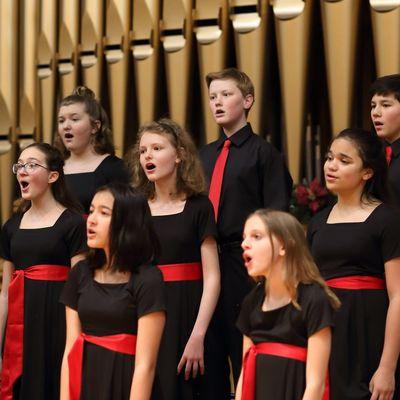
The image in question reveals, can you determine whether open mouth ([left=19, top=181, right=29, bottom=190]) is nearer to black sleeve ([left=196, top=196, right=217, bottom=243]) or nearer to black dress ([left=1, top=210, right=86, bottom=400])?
black dress ([left=1, top=210, right=86, bottom=400])

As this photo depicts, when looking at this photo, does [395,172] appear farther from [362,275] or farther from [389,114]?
[362,275]

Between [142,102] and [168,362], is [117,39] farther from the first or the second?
[168,362]

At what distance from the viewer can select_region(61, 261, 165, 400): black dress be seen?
3.06m

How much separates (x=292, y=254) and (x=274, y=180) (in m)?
1.02

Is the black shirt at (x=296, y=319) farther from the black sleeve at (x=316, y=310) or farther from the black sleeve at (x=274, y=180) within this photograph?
the black sleeve at (x=274, y=180)

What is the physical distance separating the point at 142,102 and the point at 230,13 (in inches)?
26.4

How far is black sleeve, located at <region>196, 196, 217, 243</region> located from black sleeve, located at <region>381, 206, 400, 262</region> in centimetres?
65

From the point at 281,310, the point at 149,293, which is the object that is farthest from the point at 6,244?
the point at 281,310

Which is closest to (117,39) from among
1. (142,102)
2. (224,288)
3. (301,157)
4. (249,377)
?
(142,102)

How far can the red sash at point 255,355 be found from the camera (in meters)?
2.89

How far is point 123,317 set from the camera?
3.06 meters

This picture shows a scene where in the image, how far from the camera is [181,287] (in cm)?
361

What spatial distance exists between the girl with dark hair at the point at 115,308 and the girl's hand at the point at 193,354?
1.42ft

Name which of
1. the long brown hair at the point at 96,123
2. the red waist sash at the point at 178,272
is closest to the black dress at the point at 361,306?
the red waist sash at the point at 178,272
